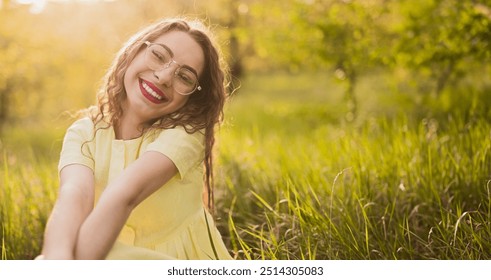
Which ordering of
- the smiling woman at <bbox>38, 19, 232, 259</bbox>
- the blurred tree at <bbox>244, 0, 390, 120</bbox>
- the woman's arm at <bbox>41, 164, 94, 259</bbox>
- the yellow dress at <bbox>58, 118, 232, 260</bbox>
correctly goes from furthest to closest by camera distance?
1. the blurred tree at <bbox>244, 0, 390, 120</bbox>
2. the yellow dress at <bbox>58, 118, 232, 260</bbox>
3. the smiling woman at <bbox>38, 19, 232, 259</bbox>
4. the woman's arm at <bbox>41, 164, 94, 259</bbox>

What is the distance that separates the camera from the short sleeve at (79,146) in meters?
2.01

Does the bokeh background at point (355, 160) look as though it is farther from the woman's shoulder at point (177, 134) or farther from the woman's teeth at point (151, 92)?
the woman's teeth at point (151, 92)

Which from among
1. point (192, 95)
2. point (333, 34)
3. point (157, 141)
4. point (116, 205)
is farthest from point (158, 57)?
point (333, 34)

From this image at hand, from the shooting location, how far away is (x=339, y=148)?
330 centimetres

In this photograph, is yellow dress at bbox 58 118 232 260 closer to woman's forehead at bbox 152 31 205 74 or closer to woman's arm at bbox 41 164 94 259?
woman's arm at bbox 41 164 94 259

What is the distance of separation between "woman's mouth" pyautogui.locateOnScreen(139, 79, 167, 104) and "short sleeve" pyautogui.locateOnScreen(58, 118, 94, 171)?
284mm

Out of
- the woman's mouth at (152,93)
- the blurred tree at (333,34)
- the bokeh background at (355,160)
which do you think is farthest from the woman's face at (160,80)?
the blurred tree at (333,34)

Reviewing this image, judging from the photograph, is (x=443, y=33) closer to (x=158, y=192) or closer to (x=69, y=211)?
(x=158, y=192)

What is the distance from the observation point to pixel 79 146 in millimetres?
2053

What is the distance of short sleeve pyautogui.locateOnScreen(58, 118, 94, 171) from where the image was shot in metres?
2.01

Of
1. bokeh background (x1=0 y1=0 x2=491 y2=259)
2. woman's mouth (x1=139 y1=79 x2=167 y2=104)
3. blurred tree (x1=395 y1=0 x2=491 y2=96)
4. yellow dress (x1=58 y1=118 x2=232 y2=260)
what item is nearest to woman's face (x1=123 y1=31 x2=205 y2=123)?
woman's mouth (x1=139 y1=79 x2=167 y2=104)

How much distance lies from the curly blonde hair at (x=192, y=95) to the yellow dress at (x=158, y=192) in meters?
0.06
